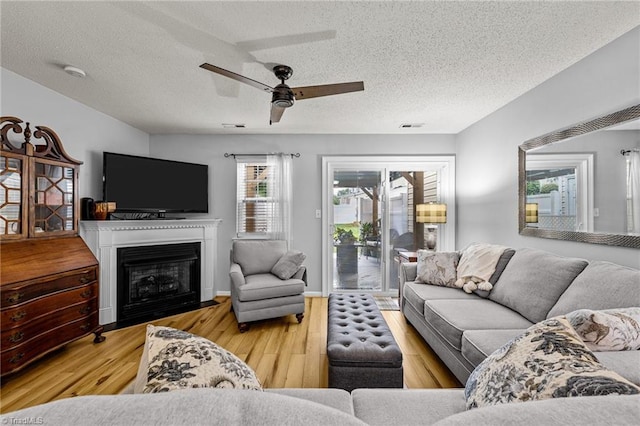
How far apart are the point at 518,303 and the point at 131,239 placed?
4.04m

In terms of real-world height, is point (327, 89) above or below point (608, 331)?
above

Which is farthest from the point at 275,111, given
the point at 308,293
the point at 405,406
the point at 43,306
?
the point at 308,293

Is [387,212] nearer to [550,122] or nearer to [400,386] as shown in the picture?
[550,122]

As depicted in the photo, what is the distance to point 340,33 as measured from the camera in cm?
188

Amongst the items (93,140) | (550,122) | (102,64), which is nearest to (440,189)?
(550,122)

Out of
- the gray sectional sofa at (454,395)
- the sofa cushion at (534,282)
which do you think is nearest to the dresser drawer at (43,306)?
the gray sectional sofa at (454,395)

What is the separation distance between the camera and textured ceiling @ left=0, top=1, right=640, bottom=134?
5.49 feet

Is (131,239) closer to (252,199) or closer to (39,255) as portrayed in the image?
(39,255)

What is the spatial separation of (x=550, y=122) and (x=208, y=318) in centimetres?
416

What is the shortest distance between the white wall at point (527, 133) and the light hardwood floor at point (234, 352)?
150cm

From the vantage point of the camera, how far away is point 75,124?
10.2 feet

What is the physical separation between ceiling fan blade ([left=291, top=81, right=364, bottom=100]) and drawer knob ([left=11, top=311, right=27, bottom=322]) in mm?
2676

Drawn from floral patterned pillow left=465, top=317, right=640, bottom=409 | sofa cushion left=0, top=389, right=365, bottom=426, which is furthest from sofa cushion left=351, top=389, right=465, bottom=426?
sofa cushion left=0, top=389, right=365, bottom=426

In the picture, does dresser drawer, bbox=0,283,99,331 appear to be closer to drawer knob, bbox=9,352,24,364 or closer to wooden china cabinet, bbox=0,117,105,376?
wooden china cabinet, bbox=0,117,105,376
